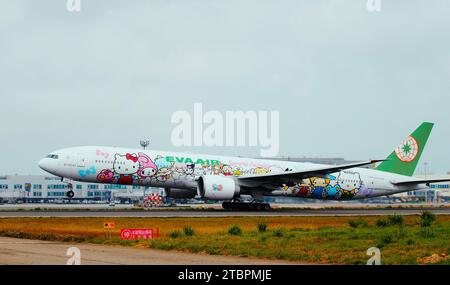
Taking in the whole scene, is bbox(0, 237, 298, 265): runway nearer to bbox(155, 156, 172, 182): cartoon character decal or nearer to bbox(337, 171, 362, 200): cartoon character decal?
bbox(155, 156, 172, 182): cartoon character decal

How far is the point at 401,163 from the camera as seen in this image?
237ft

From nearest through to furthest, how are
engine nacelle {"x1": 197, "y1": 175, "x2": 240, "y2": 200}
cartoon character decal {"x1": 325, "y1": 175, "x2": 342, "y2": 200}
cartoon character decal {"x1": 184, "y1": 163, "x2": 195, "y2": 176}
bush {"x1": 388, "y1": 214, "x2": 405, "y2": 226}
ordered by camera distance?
bush {"x1": 388, "y1": 214, "x2": 405, "y2": 226} → engine nacelle {"x1": 197, "y1": 175, "x2": 240, "y2": 200} → cartoon character decal {"x1": 184, "y1": 163, "x2": 195, "y2": 176} → cartoon character decal {"x1": 325, "y1": 175, "x2": 342, "y2": 200}

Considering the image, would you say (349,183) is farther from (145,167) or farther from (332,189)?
(145,167)

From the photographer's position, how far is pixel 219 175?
61906mm

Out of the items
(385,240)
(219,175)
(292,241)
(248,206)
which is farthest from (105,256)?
(248,206)

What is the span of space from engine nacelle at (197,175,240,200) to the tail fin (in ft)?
59.3

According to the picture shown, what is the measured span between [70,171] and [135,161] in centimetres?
489

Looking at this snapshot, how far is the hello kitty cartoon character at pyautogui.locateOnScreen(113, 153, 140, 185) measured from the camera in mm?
58562

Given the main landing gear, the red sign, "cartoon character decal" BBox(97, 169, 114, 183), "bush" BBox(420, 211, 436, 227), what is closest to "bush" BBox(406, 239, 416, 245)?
"bush" BBox(420, 211, 436, 227)

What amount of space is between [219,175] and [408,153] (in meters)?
20.6

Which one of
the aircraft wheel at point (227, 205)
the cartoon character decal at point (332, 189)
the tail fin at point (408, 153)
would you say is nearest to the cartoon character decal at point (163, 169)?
the aircraft wheel at point (227, 205)
